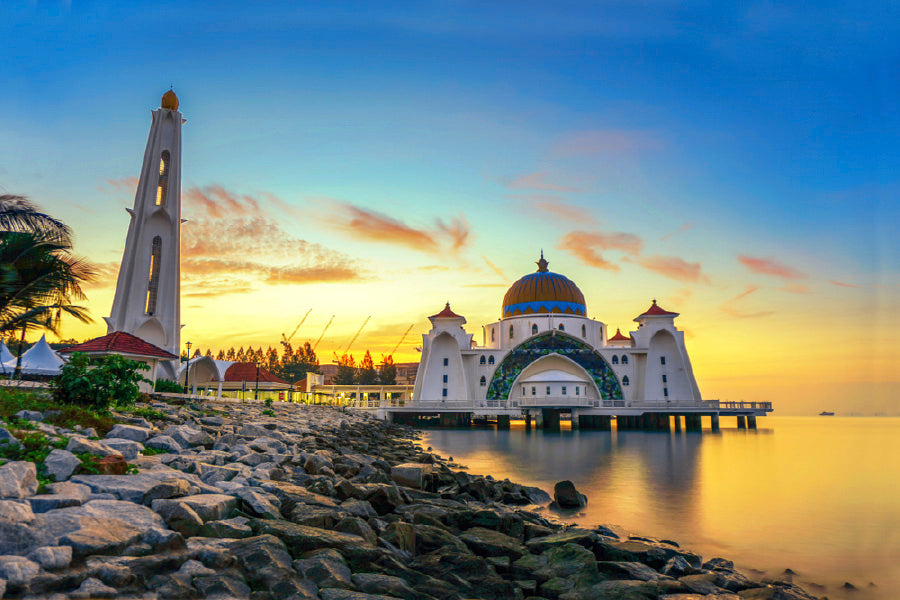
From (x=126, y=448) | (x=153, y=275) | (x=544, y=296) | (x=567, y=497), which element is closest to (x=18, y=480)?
(x=126, y=448)

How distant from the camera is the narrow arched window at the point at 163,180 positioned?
126 feet

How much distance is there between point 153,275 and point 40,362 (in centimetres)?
799

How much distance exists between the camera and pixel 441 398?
6919 centimetres

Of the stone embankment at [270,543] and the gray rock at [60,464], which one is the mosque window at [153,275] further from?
the gray rock at [60,464]

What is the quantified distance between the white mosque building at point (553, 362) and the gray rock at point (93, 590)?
199 feet

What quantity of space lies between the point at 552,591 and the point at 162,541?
4.96 m

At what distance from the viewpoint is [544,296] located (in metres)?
75.6

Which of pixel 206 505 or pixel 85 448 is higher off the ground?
pixel 85 448

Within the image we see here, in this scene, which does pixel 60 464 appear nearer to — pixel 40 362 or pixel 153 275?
pixel 40 362

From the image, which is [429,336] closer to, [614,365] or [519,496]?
[614,365]

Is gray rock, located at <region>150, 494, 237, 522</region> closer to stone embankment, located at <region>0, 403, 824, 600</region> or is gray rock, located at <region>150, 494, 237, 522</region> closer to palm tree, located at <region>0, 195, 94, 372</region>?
stone embankment, located at <region>0, 403, 824, 600</region>

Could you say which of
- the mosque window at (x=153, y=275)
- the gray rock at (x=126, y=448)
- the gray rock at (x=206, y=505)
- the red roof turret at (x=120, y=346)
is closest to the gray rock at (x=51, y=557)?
the gray rock at (x=206, y=505)

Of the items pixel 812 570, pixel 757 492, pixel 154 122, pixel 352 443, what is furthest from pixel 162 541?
pixel 154 122

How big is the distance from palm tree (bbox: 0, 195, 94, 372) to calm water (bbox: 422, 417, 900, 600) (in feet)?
54.3
